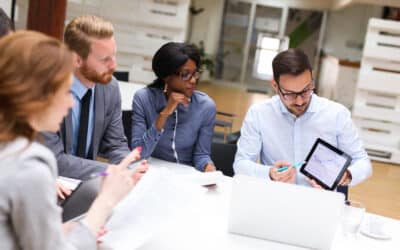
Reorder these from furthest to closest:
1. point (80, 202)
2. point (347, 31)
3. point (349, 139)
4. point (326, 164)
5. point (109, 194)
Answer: point (347, 31), point (349, 139), point (326, 164), point (80, 202), point (109, 194)

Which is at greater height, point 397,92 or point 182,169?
point 397,92

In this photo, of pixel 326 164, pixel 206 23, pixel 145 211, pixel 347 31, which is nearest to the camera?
pixel 145 211

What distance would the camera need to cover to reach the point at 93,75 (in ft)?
7.47

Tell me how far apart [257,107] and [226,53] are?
13.0 m

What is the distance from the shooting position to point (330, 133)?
8.44 feet

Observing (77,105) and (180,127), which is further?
(180,127)

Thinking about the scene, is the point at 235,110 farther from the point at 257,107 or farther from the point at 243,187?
the point at 243,187

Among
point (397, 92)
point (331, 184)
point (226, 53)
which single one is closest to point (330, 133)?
point (331, 184)

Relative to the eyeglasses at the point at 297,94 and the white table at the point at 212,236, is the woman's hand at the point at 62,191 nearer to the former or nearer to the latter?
the white table at the point at 212,236

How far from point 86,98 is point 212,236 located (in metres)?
1.03

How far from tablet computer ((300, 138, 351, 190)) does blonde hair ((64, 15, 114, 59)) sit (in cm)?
108

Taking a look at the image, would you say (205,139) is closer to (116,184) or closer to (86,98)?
(86,98)

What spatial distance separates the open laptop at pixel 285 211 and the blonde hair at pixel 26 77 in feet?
2.34

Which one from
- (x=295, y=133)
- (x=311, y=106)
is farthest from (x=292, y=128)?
(x=311, y=106)
